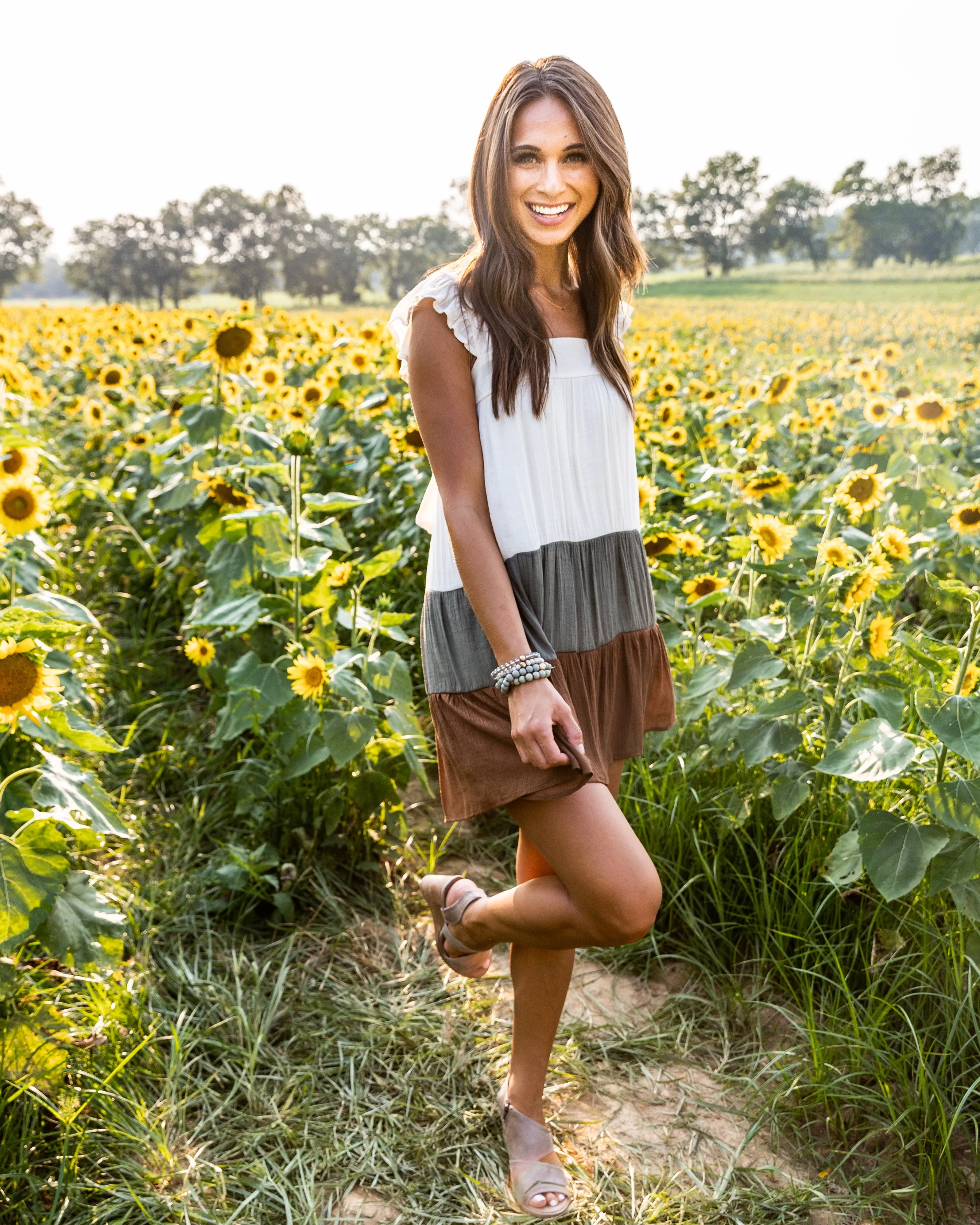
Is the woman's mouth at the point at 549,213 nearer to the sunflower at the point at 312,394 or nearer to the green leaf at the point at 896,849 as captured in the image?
the green leaf at the point at 896,849

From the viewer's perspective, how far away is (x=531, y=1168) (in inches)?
73.5

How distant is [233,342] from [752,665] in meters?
1.86

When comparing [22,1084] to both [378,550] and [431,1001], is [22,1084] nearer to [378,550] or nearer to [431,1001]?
[431,1001]

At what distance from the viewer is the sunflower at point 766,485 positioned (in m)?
2.73

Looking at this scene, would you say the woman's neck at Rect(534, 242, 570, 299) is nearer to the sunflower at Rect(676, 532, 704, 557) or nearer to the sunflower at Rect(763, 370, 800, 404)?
the sunflower at Rect(676, 532, 704, 557)

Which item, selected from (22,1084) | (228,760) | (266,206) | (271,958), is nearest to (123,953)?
(271,958)

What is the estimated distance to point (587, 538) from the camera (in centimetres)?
172

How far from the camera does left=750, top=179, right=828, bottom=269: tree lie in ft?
37.8

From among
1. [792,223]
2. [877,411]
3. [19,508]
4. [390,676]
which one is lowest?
[390,676]

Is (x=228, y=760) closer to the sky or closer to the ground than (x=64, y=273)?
closer to the ground

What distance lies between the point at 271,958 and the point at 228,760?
2.80 feet

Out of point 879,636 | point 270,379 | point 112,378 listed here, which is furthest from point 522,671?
point 112,378

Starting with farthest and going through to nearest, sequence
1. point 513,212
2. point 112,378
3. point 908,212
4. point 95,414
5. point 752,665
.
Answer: point 908,212
point 95,414
point 112,378
point 752,665
point 513,212

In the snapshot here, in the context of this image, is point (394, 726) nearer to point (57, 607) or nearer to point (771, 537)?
point (57, 607)
